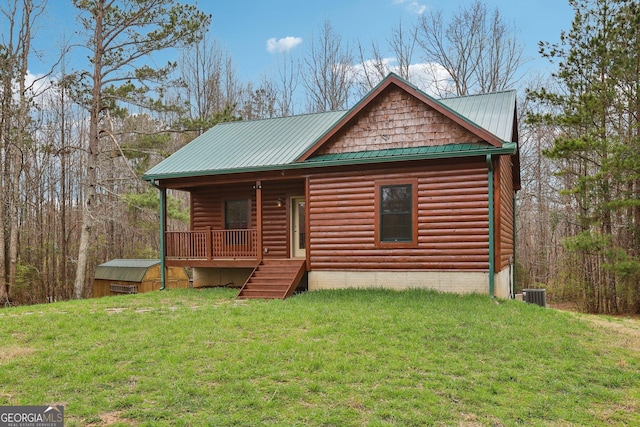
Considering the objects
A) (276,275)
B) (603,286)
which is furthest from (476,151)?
(603,286)

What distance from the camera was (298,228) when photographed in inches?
613

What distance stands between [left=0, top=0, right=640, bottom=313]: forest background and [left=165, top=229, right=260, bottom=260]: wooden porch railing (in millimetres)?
4935

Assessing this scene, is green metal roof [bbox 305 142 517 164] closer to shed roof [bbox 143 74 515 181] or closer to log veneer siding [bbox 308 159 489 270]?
shed roof [bbox 143 74 515 181]

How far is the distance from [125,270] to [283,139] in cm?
930

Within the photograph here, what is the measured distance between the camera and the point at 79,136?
26703 millimetres

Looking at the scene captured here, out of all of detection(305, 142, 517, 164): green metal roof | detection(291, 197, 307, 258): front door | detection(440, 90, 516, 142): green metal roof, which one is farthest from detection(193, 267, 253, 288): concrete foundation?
detection(440, 90, 516, 142): green metal roof

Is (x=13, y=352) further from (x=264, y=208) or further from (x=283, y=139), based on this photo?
(x=283, y=139)

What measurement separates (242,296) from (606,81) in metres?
13.2

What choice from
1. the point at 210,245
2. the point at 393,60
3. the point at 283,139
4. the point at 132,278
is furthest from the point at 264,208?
the point at 393,60

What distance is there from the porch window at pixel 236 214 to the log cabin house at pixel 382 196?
112cm

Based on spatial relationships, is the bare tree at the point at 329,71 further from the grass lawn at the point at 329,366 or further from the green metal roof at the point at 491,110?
the grass lawn at the point at 329,366

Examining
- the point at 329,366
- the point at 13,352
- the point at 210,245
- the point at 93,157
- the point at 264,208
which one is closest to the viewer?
the point at 329,366

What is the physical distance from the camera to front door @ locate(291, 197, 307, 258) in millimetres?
15484

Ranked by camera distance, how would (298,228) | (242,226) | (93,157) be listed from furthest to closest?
(93,157) → (242,226) → (298,228)
